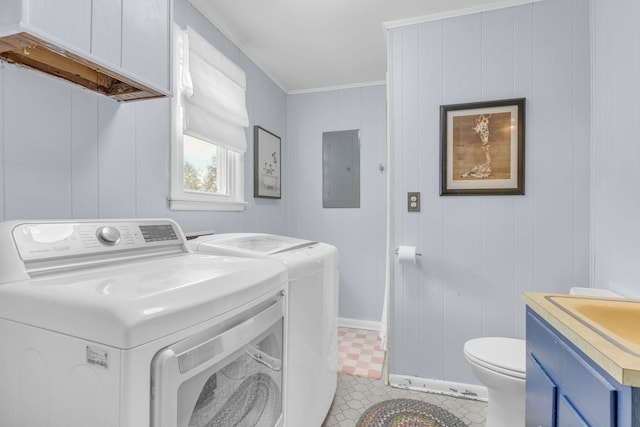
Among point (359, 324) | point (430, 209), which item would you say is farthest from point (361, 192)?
point (359, 324)

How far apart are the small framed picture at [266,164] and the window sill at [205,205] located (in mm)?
306

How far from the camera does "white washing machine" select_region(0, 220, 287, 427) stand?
0.62 metres

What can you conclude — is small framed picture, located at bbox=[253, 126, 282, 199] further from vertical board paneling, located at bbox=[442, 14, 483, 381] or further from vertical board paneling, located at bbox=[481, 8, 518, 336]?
vertical board paneling, located at bbox=[481, 8, 518, 336]

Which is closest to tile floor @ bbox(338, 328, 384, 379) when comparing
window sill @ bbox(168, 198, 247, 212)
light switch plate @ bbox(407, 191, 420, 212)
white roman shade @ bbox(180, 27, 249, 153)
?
light switch plate @ bbox(407, 191, 420, 212)

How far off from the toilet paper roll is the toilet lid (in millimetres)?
576

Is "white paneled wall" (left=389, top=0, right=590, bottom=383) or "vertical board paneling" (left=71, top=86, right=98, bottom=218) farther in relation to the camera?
"white paneled wall" (left=389, top=0, right=590, bottom=383)

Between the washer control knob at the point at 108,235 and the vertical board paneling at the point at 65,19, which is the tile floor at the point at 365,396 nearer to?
the washer control knob at the point at 108,235

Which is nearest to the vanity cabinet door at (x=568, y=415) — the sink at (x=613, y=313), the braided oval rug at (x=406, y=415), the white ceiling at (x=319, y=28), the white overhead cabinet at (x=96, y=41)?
the sink at (x=613, y=313)

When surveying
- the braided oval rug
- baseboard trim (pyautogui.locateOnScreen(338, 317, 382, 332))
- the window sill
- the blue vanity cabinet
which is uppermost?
the window sill

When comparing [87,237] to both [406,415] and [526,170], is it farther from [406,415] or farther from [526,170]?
[526,170]

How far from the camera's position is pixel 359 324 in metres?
3.18

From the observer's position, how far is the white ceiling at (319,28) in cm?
199

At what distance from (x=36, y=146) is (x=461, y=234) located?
2183 mm

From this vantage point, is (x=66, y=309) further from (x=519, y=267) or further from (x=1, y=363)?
(x=519, y=267)
